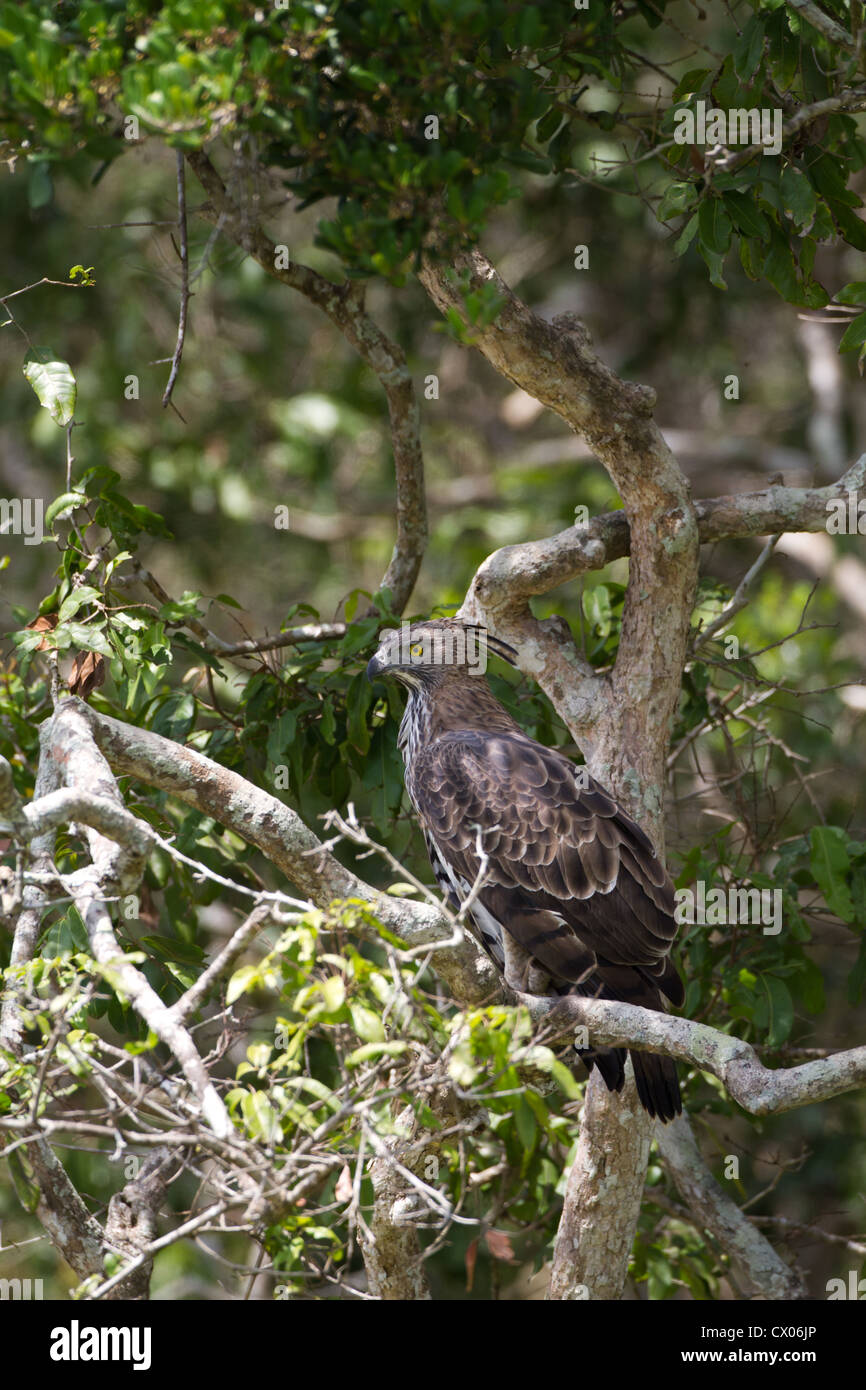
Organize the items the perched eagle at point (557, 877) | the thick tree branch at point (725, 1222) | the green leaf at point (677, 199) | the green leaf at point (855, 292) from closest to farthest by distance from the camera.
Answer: the green leaf at point (677, 199) → the perched eagle at point (557, 877) → the green leaf at point (855, 292) → the thick tree branch at point (725, 1222)

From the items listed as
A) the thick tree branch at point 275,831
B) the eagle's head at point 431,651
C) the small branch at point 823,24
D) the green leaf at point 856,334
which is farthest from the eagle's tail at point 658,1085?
the small branch at point 823,24

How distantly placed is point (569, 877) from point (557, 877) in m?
0.04

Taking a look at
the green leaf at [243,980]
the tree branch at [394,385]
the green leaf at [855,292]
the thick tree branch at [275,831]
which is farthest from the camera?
the tree branch at [394,385]

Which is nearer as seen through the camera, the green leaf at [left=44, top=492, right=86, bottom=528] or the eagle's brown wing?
the green leaf at [left=44, top=492, right=86, bottom=528]

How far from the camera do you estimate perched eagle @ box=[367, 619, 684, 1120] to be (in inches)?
184

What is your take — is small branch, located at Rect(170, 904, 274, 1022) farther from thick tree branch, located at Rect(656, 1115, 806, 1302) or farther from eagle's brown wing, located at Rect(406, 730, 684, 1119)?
thick tree branch, located at Rect(656, 1115, 806, 1302)

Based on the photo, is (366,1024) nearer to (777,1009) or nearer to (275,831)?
(275,831)

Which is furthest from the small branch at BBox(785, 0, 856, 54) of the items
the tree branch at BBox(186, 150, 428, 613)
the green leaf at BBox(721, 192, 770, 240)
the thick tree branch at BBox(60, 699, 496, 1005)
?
the thick tree branch at BBox(60, 699, 496, 1005)

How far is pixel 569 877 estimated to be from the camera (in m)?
4.71

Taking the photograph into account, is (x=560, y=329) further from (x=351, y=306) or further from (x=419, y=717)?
(x=419, y=717)

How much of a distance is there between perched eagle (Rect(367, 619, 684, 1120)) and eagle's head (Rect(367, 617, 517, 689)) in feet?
1.24

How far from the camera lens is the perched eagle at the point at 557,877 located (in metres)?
4.68

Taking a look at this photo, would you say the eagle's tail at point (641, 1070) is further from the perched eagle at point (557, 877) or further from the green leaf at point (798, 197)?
the green leaf at point (798, 197)
